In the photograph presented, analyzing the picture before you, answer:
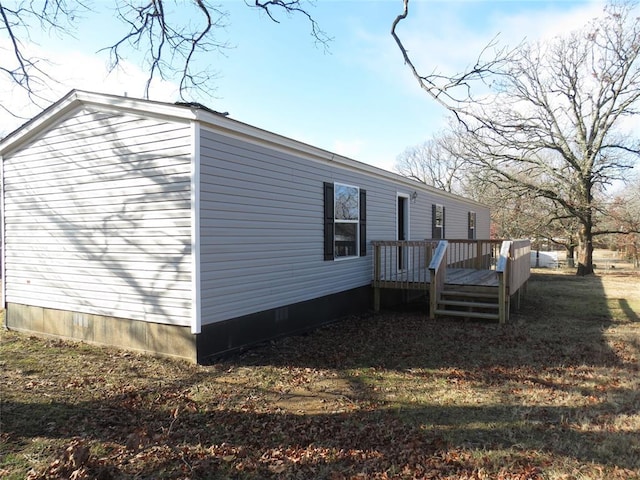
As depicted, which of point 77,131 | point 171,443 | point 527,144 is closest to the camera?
point 171,443

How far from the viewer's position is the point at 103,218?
19.7 feet

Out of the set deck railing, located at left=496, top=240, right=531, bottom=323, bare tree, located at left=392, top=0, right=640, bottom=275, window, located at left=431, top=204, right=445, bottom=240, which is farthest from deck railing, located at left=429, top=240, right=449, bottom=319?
bare tree, located at left=392, top=0, right=640, bottom=275

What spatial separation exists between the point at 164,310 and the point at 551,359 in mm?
5174

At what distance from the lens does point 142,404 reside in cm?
402

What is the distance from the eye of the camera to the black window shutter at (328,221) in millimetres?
7812

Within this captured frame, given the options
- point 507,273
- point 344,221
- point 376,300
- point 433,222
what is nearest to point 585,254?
point 433,222

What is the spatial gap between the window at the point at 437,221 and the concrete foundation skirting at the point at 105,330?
9.42m

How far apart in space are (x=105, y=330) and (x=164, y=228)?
75.6 inches

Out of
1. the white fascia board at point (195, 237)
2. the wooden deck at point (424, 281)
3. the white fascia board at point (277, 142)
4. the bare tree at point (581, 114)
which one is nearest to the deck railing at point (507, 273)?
the wooden deck at point (424, 281)

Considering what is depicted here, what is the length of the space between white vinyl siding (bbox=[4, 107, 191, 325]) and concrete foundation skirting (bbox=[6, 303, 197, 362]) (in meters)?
0.11

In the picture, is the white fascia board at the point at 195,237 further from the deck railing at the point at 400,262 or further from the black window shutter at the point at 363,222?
the deck railing at the point at 400,262

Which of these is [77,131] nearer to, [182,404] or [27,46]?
[27,46]

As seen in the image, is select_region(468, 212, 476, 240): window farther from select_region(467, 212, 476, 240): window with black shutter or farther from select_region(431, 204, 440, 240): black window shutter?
select_region(431, 204, 440, 240): black window shutter

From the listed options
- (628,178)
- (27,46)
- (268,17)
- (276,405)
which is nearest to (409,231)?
(268,17)
